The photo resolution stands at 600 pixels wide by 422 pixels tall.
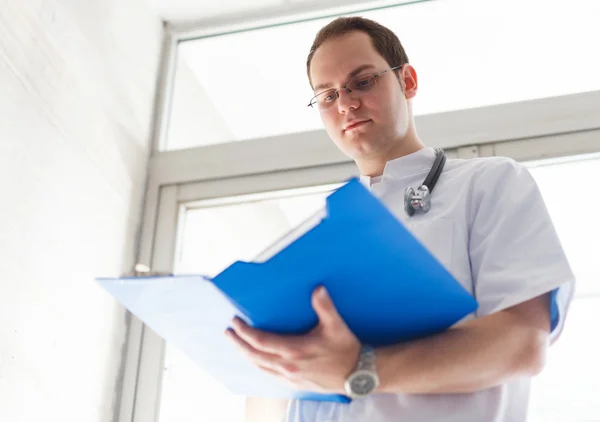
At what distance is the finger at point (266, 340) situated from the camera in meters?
0.92

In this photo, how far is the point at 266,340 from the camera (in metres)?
0.93

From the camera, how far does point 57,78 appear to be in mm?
1938

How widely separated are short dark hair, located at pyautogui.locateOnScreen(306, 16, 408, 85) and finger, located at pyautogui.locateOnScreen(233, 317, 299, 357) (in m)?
0.74

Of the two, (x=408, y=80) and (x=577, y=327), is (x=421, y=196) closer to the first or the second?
(x=408, y=80)

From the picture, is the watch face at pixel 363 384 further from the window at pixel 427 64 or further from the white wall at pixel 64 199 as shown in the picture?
the window at pixel 427 64

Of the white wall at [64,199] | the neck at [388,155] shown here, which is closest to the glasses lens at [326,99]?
the neck at [388,155]

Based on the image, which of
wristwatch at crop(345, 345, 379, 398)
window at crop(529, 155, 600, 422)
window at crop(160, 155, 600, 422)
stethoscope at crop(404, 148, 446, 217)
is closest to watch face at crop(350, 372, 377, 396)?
wristwatch at crop(345, 345, 379, 398)

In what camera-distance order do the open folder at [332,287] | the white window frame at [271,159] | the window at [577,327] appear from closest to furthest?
the open folder at [332,287]
the window at [577,327]
the white window frame at [271,159]

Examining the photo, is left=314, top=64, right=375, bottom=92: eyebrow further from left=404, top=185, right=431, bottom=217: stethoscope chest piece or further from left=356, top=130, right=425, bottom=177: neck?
left=404, top=185, right=431, bottom=217: stethoscope chest piece

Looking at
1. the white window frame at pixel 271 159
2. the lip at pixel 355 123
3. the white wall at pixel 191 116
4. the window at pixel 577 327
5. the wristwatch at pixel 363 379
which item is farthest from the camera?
the white wall at pixel 191 116

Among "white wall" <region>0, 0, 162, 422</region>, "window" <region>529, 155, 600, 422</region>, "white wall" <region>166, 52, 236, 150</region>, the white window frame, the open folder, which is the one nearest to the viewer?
the open folder

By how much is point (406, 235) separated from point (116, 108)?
165 cm

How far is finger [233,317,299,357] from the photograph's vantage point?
0.92 m

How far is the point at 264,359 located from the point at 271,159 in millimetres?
1404
